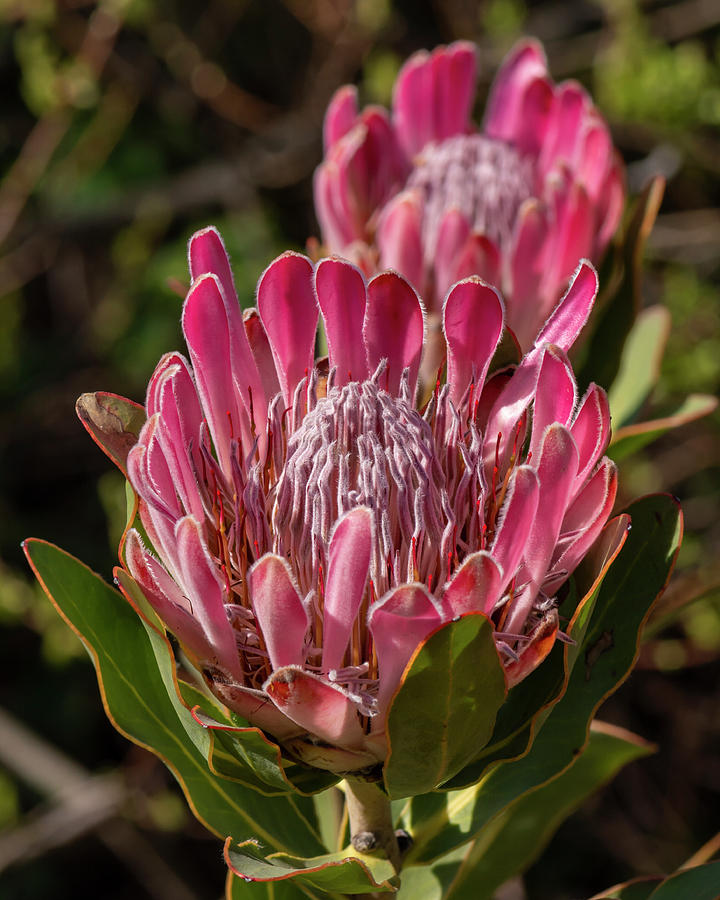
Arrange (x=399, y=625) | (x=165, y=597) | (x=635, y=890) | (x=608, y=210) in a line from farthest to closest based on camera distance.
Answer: (x=608, y=210) < (x=635, y=890) < (x=165, y=597) < (x=399, y=625)

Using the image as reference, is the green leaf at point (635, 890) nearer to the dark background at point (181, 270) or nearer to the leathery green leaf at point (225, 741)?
the leathery green leaf at point (225, 741)

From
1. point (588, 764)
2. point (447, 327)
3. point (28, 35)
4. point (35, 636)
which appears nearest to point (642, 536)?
point (447, 327)

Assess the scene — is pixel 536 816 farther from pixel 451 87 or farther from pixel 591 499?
pixel 451 87

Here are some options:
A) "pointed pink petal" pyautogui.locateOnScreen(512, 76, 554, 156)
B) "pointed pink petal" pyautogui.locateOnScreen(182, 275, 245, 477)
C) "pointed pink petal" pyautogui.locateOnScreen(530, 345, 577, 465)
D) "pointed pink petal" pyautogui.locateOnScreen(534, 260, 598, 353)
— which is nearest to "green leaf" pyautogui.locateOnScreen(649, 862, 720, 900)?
"pointed pink petal" pyautogui.locateOnScreen(530, 345, 577, 465)

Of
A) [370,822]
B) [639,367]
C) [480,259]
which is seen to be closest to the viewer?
[370,822]

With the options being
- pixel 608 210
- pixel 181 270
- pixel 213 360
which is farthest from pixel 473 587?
pixel 181 270

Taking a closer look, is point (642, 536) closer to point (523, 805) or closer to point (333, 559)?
point (333, 559)
